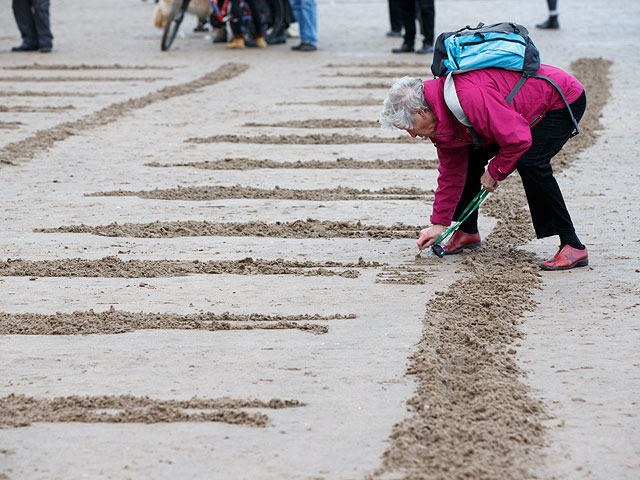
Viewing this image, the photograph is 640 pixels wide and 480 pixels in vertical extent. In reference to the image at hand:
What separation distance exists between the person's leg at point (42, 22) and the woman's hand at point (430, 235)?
9.64m

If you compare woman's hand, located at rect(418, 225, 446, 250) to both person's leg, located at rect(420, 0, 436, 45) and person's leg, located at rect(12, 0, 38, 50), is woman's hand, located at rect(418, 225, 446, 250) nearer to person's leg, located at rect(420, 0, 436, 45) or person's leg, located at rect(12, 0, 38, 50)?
person's leg, located at rect(420, 0, 436, 45)

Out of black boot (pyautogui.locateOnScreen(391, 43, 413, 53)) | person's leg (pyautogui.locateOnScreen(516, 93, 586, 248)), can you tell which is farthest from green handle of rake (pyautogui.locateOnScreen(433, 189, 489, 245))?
black boot (pyautogui.locateOnScreen(391, 43, 413, 53))

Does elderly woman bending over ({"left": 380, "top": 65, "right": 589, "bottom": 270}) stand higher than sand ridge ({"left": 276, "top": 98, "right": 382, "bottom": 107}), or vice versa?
elderly woman bending over ({"left": 380, "top": 65, "right": 589, "bottom": 270})

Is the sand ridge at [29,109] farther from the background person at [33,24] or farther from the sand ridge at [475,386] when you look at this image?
the sand ridge at [475,386]

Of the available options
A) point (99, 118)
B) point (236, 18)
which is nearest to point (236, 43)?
point (236, 18)

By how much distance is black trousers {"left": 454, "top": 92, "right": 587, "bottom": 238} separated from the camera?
449 centimetres

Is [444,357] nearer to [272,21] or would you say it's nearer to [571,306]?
[571,306]

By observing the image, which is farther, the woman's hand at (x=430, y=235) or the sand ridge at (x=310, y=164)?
the sand ridge at (x=310, y=164)

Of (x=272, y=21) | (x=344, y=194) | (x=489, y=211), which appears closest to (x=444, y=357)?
(x=489, y=211)

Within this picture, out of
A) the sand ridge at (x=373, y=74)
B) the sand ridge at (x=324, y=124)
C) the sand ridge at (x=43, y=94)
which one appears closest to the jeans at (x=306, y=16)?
the sand ridge at (x=373, y=74)

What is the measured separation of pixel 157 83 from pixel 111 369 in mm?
7836

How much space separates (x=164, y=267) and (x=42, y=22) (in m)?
9.42

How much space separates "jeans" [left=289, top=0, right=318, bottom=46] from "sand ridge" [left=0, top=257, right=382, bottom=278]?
889 centimetres

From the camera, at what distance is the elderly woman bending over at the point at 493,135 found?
13.8 ft
